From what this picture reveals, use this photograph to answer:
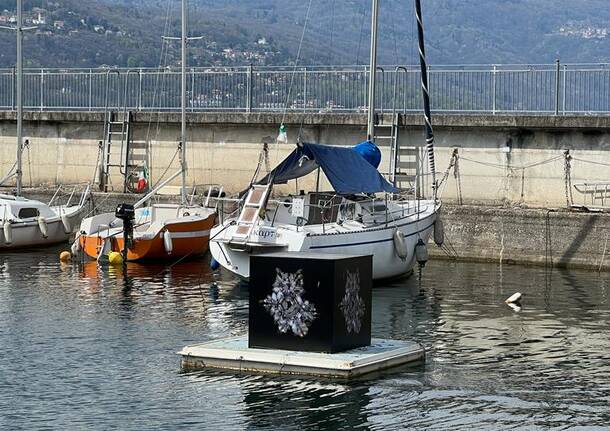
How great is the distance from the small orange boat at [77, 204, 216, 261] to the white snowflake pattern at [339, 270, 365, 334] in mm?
16997

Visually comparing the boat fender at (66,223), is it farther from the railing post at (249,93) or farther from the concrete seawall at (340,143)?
the railing post at (249,93)

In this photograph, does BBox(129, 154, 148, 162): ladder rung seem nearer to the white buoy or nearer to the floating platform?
the white buoy

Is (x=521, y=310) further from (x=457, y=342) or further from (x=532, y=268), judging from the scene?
(x=532, y=268)

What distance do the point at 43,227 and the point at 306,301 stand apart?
2243 centimetres

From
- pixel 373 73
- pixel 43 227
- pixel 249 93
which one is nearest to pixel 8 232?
pixel 43 227

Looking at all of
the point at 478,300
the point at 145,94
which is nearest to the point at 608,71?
the point at 478,300

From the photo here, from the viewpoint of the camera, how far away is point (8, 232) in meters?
43.5

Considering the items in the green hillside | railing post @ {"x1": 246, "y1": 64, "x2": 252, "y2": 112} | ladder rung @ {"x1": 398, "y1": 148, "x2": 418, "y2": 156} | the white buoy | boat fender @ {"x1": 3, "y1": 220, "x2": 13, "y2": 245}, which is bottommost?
the white buoy

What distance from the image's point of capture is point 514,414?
21.1 m

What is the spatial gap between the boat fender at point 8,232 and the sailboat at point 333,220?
362 inches

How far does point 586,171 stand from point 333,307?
1865 cm

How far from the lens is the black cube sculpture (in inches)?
905

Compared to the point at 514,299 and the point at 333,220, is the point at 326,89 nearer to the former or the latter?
the point at 333,220

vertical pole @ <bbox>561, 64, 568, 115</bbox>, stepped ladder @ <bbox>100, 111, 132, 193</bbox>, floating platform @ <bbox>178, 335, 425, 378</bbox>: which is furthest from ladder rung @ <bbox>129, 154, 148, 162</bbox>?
floating platform @ <bbox>178, 335, 425, 378</bbox>
